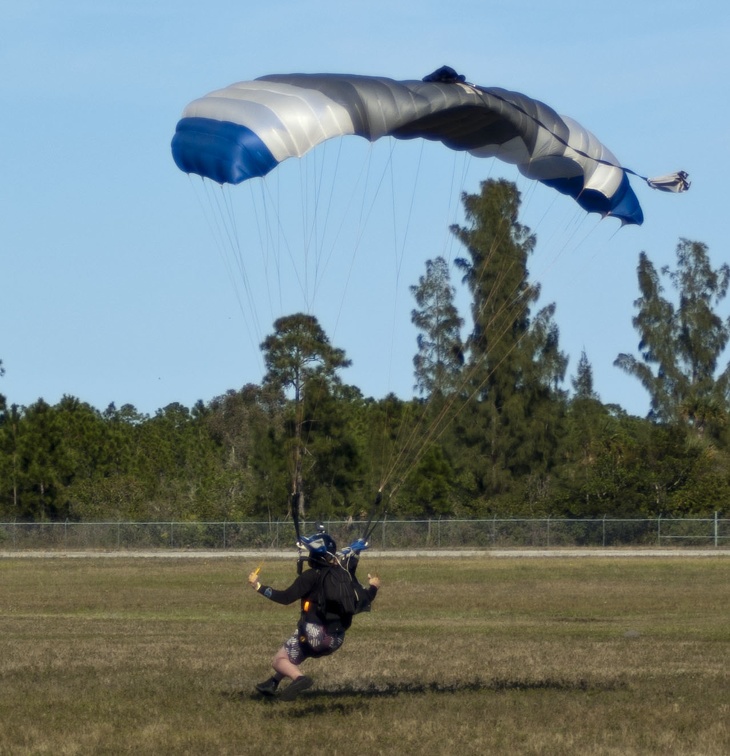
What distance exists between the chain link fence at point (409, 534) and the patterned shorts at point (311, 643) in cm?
4015

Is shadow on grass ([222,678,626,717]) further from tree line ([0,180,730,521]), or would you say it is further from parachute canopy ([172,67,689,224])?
tree line ([0,180,730,521])

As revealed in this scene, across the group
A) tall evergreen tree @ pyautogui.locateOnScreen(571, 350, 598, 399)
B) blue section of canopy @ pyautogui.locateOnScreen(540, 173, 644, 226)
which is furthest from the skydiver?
tall evergreen tree @ pyautogui.locateOnScreen(571, 350, 598, 399)

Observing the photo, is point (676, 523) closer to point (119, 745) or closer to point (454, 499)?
point (454, 499)

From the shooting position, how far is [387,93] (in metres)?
13.0

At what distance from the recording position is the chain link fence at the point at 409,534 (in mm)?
52281

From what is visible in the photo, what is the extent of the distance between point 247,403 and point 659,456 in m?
21.1

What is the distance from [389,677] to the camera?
1377 cm

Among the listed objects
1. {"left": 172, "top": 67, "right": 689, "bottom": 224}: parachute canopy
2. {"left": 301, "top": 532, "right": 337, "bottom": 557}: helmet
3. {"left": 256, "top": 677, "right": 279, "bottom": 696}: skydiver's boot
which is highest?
{"left": 172, "top": 67, "right": 689, "bottom": 224}: parachute canopy

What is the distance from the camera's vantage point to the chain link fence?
2058 inches

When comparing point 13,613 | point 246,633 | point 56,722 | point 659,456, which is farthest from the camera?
point 659,456

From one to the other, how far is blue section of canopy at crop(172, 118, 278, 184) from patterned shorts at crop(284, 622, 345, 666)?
424 cm

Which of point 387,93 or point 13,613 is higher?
point 387,93

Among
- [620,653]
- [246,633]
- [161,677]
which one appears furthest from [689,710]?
[246,633]

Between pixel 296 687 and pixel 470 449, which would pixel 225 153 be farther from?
pixel 470 449
